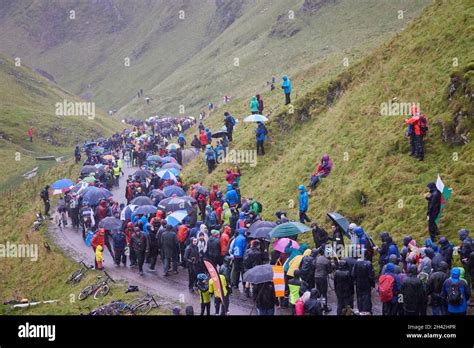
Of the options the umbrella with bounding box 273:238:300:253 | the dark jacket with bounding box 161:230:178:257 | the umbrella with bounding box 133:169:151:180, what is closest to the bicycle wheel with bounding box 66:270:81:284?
the dark jacket with bounding box 161:230:178:257

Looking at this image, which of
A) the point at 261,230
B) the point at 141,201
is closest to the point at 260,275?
the point at 261,230

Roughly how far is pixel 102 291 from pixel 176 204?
5323mm

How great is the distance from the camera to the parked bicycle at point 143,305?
77.6ft

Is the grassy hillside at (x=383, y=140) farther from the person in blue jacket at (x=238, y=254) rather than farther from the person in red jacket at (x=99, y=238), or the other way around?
the person in red jacket at (x=99, y=238)

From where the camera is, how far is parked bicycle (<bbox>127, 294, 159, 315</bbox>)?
931 inches

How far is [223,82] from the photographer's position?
4218 inches

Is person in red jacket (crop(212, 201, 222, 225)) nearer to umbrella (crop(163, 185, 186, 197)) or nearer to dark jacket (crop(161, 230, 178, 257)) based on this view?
dark jacket (crop(161, 230, 178, 257))

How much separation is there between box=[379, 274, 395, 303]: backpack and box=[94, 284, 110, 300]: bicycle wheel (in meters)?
12.5

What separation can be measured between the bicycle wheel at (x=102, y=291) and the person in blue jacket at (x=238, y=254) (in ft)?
19.2

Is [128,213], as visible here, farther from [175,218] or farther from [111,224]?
[175,218]

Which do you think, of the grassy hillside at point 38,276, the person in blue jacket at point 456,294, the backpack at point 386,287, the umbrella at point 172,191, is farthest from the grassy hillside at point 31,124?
the person in blue jacket at point 456,294
